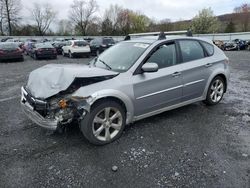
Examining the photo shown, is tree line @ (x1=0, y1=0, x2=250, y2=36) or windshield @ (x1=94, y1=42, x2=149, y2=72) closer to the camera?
windshield @ (x1=94, y1=42, x2=149, y2=72)

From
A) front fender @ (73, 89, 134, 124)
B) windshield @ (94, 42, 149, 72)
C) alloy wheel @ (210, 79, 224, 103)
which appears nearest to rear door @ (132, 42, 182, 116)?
front fender @ (73, 89, 134, 124)

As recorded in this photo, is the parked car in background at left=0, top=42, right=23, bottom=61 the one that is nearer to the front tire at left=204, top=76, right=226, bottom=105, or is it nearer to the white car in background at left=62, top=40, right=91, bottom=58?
the white car in background at left=62, top=40, right=91, bottom=58

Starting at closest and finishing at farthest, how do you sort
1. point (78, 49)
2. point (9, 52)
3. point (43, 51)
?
point (9, 52), point (43, 51), point (78, 49)

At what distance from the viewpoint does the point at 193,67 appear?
4.78 m

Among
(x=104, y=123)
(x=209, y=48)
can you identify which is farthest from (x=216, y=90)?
(x=104, y=123)

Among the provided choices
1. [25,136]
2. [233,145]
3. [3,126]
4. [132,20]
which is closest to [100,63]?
[25,136]

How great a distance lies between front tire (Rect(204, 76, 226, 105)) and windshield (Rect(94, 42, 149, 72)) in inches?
77.8

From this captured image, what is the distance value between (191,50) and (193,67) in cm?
42

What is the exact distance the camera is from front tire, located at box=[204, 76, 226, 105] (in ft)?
17.5

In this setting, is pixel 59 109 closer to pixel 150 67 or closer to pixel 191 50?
pixel 150 67

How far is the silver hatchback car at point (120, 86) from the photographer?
3.55 m

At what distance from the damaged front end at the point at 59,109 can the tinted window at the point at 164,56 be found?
154 centimetres

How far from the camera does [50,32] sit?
2692 inches

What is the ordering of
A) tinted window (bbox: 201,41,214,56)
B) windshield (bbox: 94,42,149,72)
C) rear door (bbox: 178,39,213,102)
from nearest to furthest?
windshield (bbox: 94,42,149,72)
rear door (bbox: 178,39,213,102)
tinted window (bbox: 201,41,214,56)
